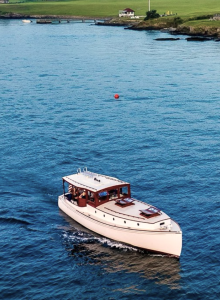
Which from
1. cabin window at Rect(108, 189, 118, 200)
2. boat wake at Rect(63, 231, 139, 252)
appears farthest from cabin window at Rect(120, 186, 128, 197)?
boat wake at Rect(63, 231, 139, 252)

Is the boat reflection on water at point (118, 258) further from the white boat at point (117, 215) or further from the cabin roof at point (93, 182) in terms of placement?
the cabin roof at point (93, 182)

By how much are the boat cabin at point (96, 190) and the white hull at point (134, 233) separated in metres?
0.91

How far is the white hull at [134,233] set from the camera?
4641 cm

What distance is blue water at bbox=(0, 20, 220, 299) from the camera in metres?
44.7

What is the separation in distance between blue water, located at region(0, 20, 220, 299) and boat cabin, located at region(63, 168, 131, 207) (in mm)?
2869

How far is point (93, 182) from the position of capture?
5406cm

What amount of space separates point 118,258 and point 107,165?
72.6 ft

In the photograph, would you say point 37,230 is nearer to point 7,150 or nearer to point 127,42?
point 7,150

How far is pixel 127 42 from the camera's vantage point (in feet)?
609

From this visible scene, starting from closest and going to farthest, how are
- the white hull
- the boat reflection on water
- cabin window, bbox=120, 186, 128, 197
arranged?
the boat reflection on water → the white hull → cabin window, bbox=120, 186, 128, 197

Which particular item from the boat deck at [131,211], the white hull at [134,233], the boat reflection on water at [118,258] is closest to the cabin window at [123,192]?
the boat deck at [131,211]

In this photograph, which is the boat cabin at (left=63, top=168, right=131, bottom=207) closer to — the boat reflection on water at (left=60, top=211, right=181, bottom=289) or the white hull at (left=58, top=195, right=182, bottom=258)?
the white hull at (left=58, top=195, right=182, bottom=258)

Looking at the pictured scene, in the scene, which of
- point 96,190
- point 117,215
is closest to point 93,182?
point 96,190

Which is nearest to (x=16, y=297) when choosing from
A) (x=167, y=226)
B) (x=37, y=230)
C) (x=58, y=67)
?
(x=37, y=230)
